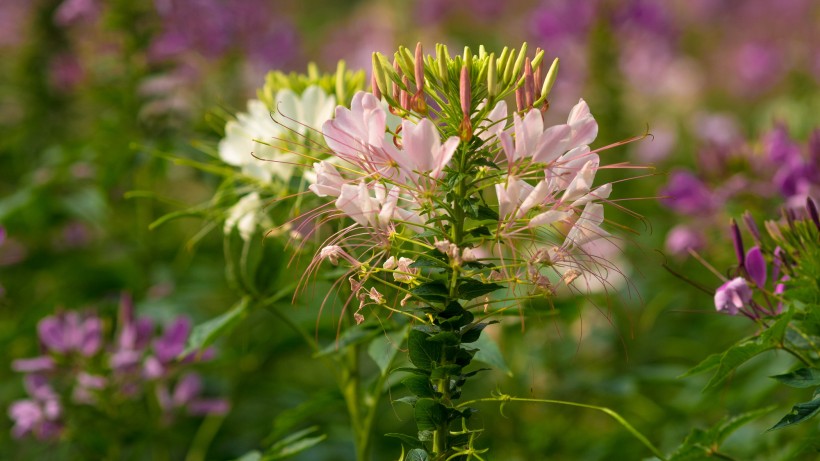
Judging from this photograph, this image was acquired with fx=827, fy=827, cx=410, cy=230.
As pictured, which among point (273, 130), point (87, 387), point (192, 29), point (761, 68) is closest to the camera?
point (273, 130)

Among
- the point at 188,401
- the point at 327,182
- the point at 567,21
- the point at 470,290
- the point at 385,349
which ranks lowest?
the point at 188,401

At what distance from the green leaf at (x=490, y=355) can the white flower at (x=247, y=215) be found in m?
0.34

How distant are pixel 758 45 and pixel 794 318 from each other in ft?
12.4

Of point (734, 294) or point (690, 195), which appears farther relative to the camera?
point (690, 195)

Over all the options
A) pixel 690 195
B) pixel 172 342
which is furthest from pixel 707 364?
pixel 172 342

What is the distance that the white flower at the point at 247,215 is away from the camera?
112cm

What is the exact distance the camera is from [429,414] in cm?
79

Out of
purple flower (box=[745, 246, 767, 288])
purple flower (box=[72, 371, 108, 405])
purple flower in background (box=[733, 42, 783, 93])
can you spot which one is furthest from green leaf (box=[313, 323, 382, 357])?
purple flower in background (box=[733, 42, 783, 93])

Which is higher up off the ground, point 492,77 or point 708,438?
point 492,77

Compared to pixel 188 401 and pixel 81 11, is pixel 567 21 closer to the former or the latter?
pixel 81 11

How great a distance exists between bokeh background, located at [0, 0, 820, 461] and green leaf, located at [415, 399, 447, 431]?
34cm

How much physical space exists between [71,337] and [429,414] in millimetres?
881

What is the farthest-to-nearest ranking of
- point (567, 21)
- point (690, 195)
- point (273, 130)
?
1. point (567, 21)
2. point (690, 195)
3. point (273, 130)

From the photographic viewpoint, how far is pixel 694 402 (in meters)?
1.56
